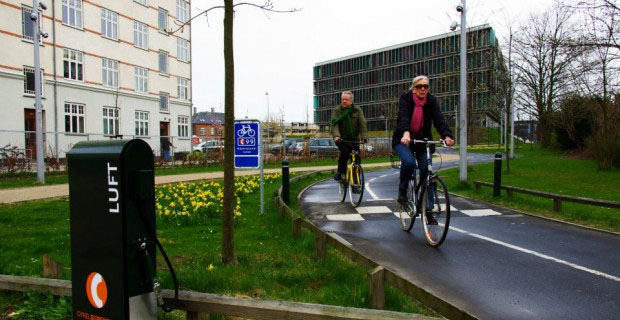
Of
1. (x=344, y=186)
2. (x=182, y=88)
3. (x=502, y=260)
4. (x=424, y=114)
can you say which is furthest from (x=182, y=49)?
(x=502, y=260)

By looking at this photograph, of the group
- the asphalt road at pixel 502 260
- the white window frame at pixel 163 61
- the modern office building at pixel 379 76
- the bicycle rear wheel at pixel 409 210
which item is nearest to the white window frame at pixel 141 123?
the white window frame at pixel 163 61

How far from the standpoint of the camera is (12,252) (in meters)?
6.24

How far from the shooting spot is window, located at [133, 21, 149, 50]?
130 feet

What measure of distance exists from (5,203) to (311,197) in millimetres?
7145

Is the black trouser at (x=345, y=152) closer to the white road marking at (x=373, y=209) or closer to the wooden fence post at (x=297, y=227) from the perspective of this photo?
the white road marking at (x=373, y=209)

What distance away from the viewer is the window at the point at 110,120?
35713 millimetres

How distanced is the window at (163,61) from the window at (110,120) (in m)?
8.11

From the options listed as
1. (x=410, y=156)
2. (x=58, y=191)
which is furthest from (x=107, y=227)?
(x=58, y=191)

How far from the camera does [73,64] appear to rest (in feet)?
108

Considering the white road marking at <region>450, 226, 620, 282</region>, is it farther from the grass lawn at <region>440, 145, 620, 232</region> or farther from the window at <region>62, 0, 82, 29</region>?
the window at <region>62, 0, 82, 29</region>

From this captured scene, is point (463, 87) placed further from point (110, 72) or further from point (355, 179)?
point (110, 72)

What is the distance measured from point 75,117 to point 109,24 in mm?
7904

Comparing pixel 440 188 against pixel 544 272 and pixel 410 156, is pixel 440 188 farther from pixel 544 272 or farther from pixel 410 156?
pixel 544 272

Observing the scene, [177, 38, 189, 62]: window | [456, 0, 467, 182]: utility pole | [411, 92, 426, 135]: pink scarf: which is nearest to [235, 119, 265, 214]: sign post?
[411, 92, 426, 135]: pink scarf
